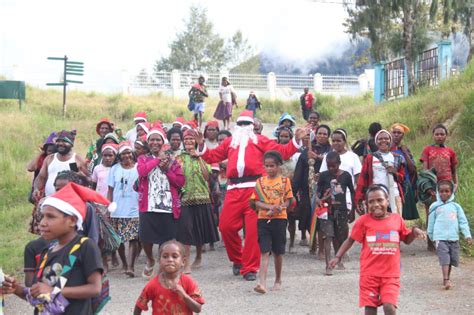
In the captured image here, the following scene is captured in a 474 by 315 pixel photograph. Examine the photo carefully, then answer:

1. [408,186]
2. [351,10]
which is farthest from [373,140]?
[351,10]

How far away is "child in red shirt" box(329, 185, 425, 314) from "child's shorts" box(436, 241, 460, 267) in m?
2.18

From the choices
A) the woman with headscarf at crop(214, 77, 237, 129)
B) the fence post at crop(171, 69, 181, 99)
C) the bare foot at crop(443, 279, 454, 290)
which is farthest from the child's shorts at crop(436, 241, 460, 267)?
the fence post at crop(171, 69, 181, 99)

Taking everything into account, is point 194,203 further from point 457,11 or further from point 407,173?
point 457,11

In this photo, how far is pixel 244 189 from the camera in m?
9.54

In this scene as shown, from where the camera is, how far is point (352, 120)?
2239cm

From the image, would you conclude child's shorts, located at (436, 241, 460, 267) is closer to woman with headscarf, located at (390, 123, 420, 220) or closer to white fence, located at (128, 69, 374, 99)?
woman with headscarf, located at (390, 123, 420, 220)

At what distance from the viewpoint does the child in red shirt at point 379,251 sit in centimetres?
681

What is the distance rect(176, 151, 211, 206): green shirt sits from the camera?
1027cm

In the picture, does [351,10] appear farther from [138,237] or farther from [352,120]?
[138,237]

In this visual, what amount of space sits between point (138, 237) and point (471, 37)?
16659 millimetres

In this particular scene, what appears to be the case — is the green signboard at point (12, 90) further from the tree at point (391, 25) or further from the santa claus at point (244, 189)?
the santa claus at point (244, 189)

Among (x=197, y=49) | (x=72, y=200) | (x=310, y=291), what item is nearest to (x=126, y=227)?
(x=310, y=291)

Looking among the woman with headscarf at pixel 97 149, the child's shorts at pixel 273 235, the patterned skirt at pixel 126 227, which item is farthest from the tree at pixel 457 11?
the child's shorts at pixel 273 235

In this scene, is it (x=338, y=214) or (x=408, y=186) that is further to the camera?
(x=408, y=186)
